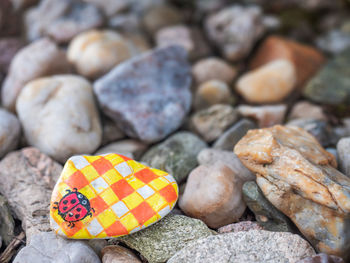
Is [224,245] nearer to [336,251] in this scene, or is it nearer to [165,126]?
[336,251]

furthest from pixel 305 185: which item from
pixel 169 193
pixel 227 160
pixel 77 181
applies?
pixel 77 181

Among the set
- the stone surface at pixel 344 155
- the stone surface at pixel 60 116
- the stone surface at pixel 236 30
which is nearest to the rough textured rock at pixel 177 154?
the stone surface at pixel 60 116

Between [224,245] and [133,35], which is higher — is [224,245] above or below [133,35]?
below

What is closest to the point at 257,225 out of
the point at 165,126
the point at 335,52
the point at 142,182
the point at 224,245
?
the point at 224,245

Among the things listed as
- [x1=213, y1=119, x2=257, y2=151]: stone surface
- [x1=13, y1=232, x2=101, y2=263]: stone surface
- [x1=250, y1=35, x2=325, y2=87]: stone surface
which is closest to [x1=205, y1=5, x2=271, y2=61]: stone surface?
[x1=250, y1=35, x2=325, y2=87]: stone surface

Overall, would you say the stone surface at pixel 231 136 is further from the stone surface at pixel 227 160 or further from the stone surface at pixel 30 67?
the stone surface at pixel 30 67
